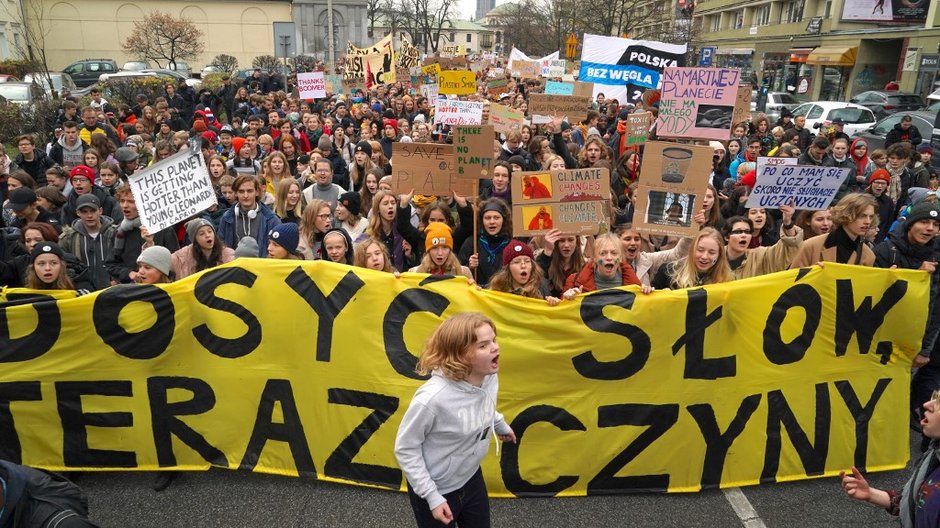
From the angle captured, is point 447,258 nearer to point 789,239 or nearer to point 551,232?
point 551,232

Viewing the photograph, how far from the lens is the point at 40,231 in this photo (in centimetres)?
520

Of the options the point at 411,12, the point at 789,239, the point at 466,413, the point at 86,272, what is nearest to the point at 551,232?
the point at 789,239

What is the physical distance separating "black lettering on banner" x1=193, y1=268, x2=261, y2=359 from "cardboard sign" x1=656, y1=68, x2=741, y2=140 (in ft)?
17.9

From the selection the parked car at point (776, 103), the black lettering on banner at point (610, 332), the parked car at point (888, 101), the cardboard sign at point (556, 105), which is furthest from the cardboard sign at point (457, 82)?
the parked car at point (888, 101)

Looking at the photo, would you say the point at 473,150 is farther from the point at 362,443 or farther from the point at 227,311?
the point at 362,443

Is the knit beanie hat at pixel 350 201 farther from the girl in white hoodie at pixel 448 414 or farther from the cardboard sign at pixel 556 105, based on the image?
the cardboard sign at pixel 556 105

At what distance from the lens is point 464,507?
2883mm

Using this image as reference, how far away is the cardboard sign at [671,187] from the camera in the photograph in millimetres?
5312

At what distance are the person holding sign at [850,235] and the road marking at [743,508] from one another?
178cm

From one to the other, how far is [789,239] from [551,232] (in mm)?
1832

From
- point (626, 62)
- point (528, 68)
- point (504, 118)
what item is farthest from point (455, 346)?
point (528, 68)

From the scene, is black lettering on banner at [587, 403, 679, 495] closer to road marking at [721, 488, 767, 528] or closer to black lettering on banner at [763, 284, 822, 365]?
road marking at [721, 488, 767, 528]

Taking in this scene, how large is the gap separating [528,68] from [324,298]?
19873 mm

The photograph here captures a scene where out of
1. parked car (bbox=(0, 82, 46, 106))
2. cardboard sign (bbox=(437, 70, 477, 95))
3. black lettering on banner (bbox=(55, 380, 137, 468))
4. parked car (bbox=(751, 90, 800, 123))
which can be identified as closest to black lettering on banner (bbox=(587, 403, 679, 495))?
black lettering on banner (bbox=(55, 380, 137, 468))
